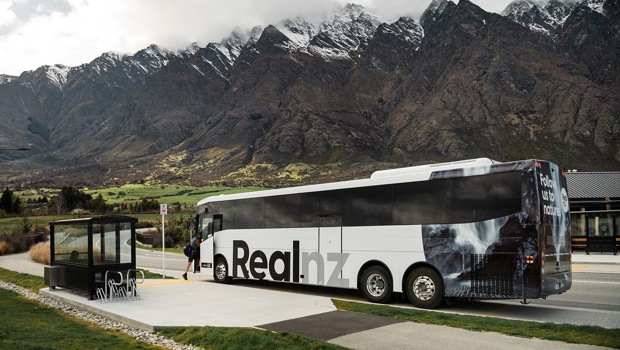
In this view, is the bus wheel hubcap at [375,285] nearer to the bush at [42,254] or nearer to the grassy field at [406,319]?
the grassy field at [406,319]

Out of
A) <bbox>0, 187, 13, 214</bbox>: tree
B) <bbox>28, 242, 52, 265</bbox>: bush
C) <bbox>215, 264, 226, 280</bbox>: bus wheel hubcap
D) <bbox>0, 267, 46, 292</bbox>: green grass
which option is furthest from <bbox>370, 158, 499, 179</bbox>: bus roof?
<bbox>0, 187, 13, 214</bbox>: tree

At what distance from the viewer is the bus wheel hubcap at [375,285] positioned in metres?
15.8

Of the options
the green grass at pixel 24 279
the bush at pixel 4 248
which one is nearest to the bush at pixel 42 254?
the green grass at pixel 24 279

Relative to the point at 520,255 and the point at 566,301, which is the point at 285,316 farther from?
the point at 566,301

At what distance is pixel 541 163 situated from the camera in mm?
13656

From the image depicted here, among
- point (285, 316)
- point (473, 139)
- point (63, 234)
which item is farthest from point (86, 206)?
point (473, 139)

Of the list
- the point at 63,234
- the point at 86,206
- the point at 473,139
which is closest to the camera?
the point at 63,234

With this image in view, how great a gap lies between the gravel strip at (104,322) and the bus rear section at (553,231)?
27.0 ft

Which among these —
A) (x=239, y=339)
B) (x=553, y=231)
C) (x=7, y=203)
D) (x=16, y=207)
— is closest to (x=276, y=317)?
(x=239, y=339)

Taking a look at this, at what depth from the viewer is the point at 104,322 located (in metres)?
13.9

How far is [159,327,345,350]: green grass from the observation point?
1008 cm

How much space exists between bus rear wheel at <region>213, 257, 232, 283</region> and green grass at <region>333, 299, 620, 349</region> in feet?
26.1

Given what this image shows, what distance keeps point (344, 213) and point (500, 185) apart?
491 cm

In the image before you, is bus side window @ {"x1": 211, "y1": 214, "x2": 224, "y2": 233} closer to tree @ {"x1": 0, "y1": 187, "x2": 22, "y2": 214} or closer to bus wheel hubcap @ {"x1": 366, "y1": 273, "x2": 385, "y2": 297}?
bus wheel hubcap @ {"x1": 366, "y1": 273, "x2": 385, "y2": 297}
